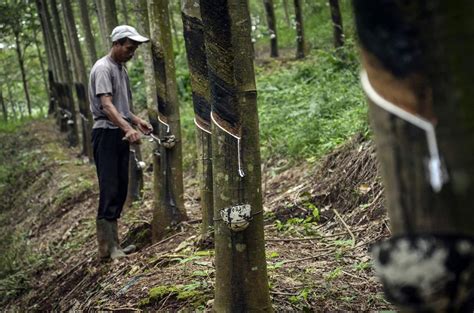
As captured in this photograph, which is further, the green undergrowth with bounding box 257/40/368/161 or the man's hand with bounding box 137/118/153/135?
the green undergrowth with bounding box 257/40/368/161

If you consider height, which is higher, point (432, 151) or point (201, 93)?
point (201, 93)

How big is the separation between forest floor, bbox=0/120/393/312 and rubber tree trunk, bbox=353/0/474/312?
2440 millimetres

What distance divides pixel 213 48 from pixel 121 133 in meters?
2.92

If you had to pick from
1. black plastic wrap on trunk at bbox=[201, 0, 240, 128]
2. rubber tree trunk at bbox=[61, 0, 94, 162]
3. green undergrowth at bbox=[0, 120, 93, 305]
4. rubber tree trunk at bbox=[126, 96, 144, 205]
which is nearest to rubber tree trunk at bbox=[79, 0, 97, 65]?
rubber tree trunk at bbox=[61, 0, 94, 162]

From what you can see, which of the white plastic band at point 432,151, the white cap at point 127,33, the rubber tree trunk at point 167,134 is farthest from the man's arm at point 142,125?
the white plastic band at point 432,151

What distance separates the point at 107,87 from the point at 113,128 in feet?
1.38

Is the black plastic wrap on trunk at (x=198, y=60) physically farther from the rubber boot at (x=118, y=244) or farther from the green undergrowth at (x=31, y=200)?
the green undergrowth at (x=31, y=200)

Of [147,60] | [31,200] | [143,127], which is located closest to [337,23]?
[31,200]

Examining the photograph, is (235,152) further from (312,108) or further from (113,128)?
(312,108)

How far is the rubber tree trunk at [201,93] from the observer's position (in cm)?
530

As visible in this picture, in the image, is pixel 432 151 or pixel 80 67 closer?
pixel 432 151

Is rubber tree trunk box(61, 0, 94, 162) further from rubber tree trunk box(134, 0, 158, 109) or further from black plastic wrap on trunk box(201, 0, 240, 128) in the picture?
black plastic wrap on trunk box(201, 0, 240, 128)

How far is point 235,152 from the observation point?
134 inches

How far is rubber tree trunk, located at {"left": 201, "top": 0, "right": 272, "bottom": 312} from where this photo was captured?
11.0 feet
